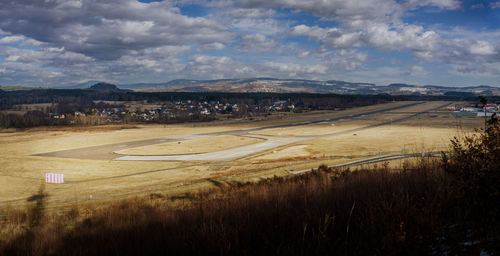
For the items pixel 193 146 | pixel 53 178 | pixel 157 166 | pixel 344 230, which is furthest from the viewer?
pixel 193 146

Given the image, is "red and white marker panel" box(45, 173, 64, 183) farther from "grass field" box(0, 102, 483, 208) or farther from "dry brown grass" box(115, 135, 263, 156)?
"dry brown grass" box(115, 135, 263, 156)

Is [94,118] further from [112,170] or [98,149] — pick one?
[112,170]

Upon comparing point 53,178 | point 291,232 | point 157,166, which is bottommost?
point 53,178

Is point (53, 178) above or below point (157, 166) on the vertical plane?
below

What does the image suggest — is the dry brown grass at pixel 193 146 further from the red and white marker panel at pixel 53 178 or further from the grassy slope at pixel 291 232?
the grassy slope at pixel 291 232

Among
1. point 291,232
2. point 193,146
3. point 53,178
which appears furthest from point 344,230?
point 193,146

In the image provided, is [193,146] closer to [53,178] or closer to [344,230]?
[53,178]

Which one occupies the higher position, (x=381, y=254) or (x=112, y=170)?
(x=381, y=254)

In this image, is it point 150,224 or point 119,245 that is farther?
point 150,224

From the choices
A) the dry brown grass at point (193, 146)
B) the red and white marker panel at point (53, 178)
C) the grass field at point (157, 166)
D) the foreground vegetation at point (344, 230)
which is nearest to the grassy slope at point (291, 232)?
the foreground vegetation at point (344, 230)

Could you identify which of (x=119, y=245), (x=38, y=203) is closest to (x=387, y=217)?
(x=119, y=245)

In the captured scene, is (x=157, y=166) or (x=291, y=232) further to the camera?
(x=157, y=166)
